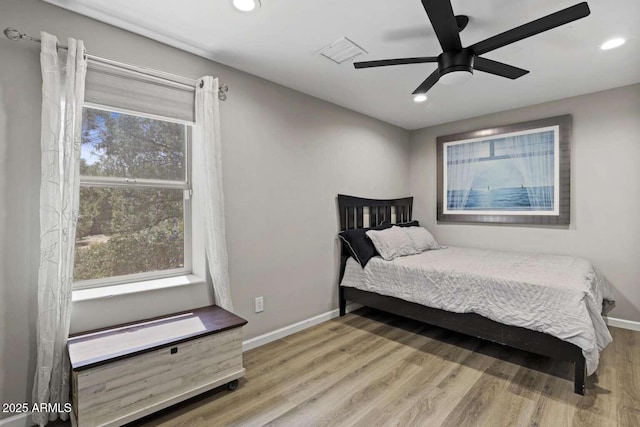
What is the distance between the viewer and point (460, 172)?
13.5ft

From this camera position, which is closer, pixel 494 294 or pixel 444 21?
pixel 444 21

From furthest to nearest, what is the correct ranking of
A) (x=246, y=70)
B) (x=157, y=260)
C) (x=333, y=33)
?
(x=246, y=70) → (x=157, y=260) → (x=333, y=33)

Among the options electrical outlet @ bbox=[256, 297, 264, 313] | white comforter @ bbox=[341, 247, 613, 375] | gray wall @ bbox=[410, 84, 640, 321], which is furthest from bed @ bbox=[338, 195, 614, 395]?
electrical outlet @ bbox=[256, 297, 264, 313]

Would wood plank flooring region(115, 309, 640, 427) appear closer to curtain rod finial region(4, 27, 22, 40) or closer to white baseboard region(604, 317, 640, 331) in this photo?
white baseboard region(604, 317, 640, 331)

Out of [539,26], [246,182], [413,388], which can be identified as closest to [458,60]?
[539,26]

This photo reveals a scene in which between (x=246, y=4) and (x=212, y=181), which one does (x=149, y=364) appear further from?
(x=246, y=4)

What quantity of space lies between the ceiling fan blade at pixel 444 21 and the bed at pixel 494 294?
178cm

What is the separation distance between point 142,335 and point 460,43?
2583mm

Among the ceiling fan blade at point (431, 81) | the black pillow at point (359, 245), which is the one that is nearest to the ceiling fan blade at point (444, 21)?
the ceiling fan blade at point (431, 81)

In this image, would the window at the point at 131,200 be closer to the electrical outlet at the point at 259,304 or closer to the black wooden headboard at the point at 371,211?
the electrical outlet at the point at 259,304

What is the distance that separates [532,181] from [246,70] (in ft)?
11.1

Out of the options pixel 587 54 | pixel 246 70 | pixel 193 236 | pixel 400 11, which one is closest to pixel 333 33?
pixel 400 11

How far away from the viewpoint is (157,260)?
7.59 feet

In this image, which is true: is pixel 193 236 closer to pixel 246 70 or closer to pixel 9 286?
pixel 9 286
